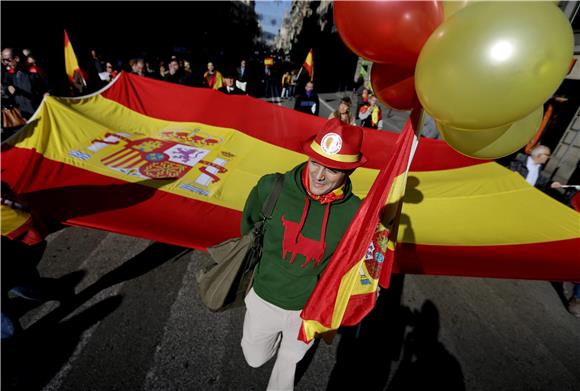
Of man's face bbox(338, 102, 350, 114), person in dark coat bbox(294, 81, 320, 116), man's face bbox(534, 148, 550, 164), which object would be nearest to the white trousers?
man's face bbox(338, 102, 350, 114)

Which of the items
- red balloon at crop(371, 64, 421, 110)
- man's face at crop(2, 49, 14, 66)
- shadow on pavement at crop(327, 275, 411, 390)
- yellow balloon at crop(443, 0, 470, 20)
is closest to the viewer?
yellow balloon at crop(443, 0, 470, 20)

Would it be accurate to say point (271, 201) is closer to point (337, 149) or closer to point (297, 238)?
point (297, 238)

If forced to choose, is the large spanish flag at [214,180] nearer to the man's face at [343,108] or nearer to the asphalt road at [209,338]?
the man's face at [343,108]

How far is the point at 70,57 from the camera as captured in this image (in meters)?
7.24

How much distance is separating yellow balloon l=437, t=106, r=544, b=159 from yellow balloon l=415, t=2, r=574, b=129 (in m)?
0.34

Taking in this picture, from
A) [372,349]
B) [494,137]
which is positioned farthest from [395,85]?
[372,349]

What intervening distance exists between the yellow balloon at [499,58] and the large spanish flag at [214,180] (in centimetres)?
100

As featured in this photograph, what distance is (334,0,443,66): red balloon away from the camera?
46.8 inches

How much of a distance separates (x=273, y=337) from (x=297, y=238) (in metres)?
0.90

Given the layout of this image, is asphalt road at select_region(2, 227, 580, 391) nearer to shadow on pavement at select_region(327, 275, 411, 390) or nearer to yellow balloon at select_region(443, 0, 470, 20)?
shadow on pavement at select_region(327, 275, 411, 390)

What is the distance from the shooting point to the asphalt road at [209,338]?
8.23 feet

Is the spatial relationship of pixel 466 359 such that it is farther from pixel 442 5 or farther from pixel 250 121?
pixel 250 121

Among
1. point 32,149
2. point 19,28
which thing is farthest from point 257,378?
point 19,28

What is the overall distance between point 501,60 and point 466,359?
3212 millimetres
